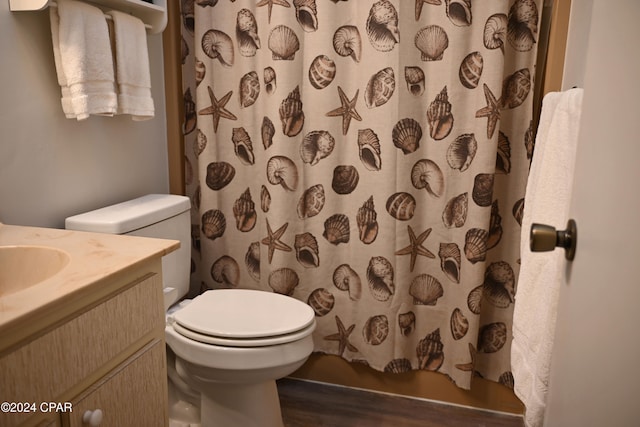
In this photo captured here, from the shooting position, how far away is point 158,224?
175 cm

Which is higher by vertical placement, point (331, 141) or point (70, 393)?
point (331, 141)

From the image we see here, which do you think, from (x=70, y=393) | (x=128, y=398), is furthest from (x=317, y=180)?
(x=70, y=393)

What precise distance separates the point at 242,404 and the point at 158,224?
26.8 inches

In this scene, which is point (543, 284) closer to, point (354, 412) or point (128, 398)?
point (128, 398)

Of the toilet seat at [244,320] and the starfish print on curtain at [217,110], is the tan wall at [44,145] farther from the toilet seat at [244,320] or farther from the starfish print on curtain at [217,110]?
the toilet seat at [244,320]

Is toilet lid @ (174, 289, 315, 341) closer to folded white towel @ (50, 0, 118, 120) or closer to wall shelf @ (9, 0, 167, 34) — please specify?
folded white towel @ (50, 0, 118, 120)

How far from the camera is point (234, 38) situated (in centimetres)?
203

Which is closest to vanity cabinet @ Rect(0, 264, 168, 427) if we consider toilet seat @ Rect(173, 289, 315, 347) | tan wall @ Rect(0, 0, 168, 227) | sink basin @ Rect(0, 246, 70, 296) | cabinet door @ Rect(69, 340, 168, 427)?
cabinet door @ Rect(69, 340, 168, 427)

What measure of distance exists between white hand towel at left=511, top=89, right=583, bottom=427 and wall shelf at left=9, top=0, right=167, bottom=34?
4.36 ft

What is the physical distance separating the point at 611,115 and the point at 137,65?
1.52 meters

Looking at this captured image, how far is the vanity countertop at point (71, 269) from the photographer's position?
827mm

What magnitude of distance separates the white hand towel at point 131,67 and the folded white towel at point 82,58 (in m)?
0.06
